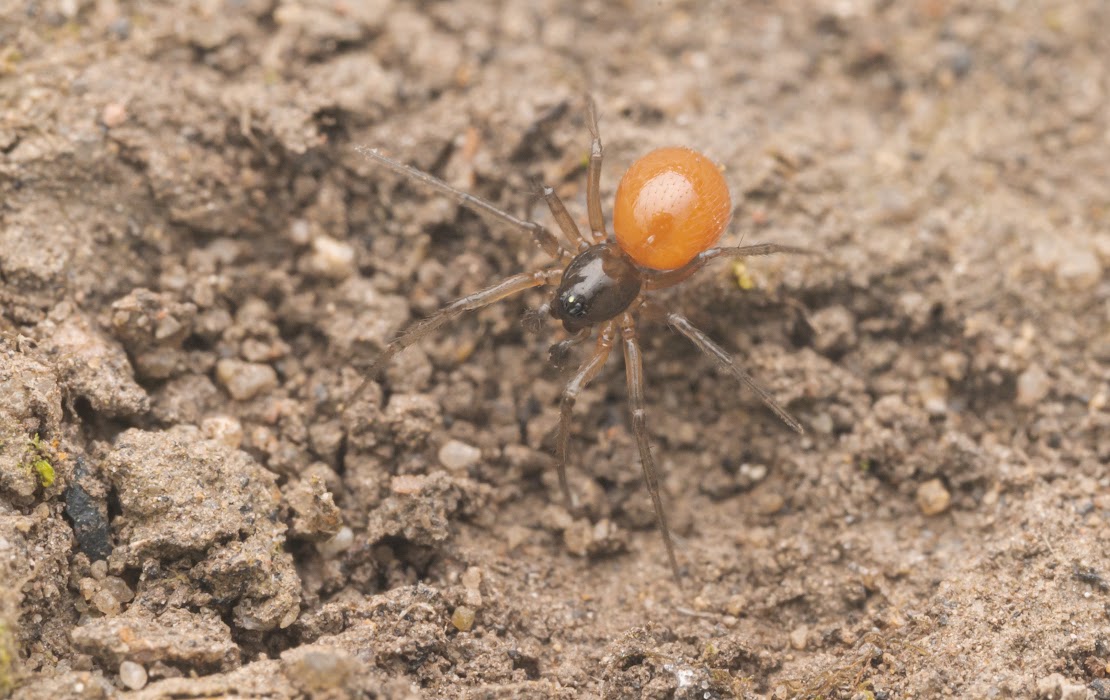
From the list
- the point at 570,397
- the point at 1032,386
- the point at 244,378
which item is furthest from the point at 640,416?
the point at 1032,386

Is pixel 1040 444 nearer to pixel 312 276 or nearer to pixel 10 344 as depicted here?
pixel 312 276

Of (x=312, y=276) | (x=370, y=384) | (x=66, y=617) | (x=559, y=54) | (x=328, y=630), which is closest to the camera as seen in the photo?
(x=66, y=617)

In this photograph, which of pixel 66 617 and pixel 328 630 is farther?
pixel 328 630

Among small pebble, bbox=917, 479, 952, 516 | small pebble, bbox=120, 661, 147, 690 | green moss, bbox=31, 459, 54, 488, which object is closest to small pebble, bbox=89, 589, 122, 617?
small pebble, bbox=120, 661, 147, 690

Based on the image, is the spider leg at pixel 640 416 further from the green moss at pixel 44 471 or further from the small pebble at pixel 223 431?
the green moss at pixel 44 471

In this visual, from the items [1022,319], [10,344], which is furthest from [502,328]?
[1022,319]

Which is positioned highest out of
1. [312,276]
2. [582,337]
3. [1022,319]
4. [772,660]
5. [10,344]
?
[10,344]

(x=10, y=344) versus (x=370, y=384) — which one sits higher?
(x=10, y=344)
